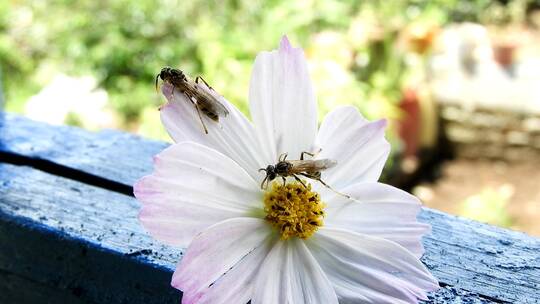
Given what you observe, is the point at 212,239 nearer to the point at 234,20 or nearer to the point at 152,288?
the point at 152,288

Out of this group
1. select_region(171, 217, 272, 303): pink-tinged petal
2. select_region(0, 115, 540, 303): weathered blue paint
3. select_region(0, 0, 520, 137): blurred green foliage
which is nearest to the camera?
select_region(171, 217, 272, 303): pink-tinged petal

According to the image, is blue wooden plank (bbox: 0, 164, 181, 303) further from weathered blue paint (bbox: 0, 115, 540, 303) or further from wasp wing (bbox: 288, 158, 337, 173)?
wasp wing (bbox: 288, 158, 337, 173)

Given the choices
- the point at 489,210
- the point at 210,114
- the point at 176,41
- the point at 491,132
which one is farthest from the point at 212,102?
the point at 491,132

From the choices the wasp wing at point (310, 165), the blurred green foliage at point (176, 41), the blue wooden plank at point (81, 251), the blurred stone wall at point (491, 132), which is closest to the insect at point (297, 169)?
the wasp wing at point (310, 165)

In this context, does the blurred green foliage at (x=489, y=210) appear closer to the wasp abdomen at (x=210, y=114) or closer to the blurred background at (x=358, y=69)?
the blurred background at (x=358, y=69)

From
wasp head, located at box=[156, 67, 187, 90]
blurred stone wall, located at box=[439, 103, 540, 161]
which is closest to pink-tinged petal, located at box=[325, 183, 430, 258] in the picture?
wasp head, located at box=[156, 67, 187, 90]

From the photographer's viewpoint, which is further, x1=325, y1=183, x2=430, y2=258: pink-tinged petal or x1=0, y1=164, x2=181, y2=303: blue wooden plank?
x1=0, y1=164, x2=181, y2=303: blue wooden plank

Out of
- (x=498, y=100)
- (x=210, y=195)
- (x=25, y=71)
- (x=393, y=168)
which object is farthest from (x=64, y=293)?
(x=498, y=100)
